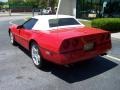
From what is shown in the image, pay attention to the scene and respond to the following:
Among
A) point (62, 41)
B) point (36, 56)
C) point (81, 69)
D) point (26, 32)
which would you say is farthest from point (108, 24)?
point (62, 41)

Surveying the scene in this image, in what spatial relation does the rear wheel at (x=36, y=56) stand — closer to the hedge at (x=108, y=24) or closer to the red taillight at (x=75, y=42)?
the red taillight at (x=75, y=42)

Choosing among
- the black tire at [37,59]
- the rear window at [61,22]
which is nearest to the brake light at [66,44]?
the black tire at [37,59]

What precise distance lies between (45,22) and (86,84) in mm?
2679

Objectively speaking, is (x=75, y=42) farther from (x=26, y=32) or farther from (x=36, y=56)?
(x=26, y=32)

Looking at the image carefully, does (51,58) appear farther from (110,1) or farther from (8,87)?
(110,1)

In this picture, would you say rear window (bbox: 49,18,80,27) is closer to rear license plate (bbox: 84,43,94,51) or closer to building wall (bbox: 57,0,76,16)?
rear license plate (bbox: 84,43,94,51)

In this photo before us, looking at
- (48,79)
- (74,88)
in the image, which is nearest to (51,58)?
(48,79)

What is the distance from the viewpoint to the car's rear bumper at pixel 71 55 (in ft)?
18.8

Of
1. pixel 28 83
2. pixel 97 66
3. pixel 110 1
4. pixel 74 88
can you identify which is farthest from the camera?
pixel 110 1

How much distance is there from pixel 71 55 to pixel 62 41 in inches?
16.9

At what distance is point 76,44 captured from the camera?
5852mm

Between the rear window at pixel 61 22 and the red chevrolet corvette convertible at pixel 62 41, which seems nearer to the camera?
the red chevrolet corvette convertible at pixel 62 41

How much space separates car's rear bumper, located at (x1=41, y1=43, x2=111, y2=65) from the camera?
5730mm

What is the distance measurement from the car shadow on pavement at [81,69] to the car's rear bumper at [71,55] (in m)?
0.44
